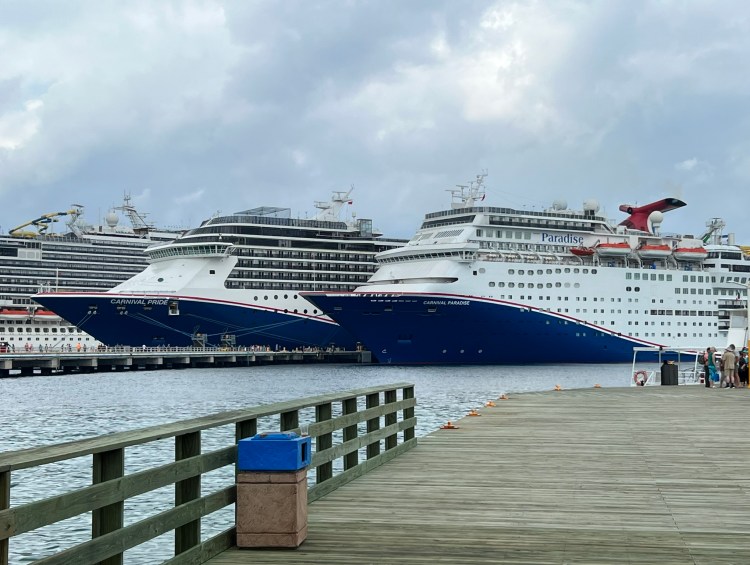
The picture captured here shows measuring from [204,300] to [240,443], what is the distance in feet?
238

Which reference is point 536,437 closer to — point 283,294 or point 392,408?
point 392,408

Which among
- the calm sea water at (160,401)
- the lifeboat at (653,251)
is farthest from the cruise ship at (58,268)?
the lifeboat at (653,251)

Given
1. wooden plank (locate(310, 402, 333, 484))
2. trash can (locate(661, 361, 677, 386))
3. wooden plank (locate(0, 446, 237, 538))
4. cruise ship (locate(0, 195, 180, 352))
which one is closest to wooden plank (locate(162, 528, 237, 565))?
wooden plank (locate(0, 446, 237, 538))

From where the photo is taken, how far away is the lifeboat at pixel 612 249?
7556 centimetres

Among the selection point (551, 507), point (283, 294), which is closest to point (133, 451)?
point (551, 507)

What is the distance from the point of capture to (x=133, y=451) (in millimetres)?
21375

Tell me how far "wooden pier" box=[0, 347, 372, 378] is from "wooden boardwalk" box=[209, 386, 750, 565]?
197 ft

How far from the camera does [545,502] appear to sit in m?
8.73

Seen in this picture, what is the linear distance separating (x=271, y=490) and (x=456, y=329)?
61939 millimetres

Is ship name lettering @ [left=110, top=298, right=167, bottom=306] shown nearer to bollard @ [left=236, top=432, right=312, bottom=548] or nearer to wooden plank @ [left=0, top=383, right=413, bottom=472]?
wooden plank @ [left=0, top=383, right=413, bottom=472]

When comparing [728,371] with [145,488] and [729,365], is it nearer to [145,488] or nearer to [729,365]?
[729,365]

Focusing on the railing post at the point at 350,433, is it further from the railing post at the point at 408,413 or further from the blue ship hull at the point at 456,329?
the blue ship hull at the point at 456,329

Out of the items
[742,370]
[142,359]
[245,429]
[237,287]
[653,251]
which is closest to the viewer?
[245,429]

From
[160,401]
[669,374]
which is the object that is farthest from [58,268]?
[669,374]
